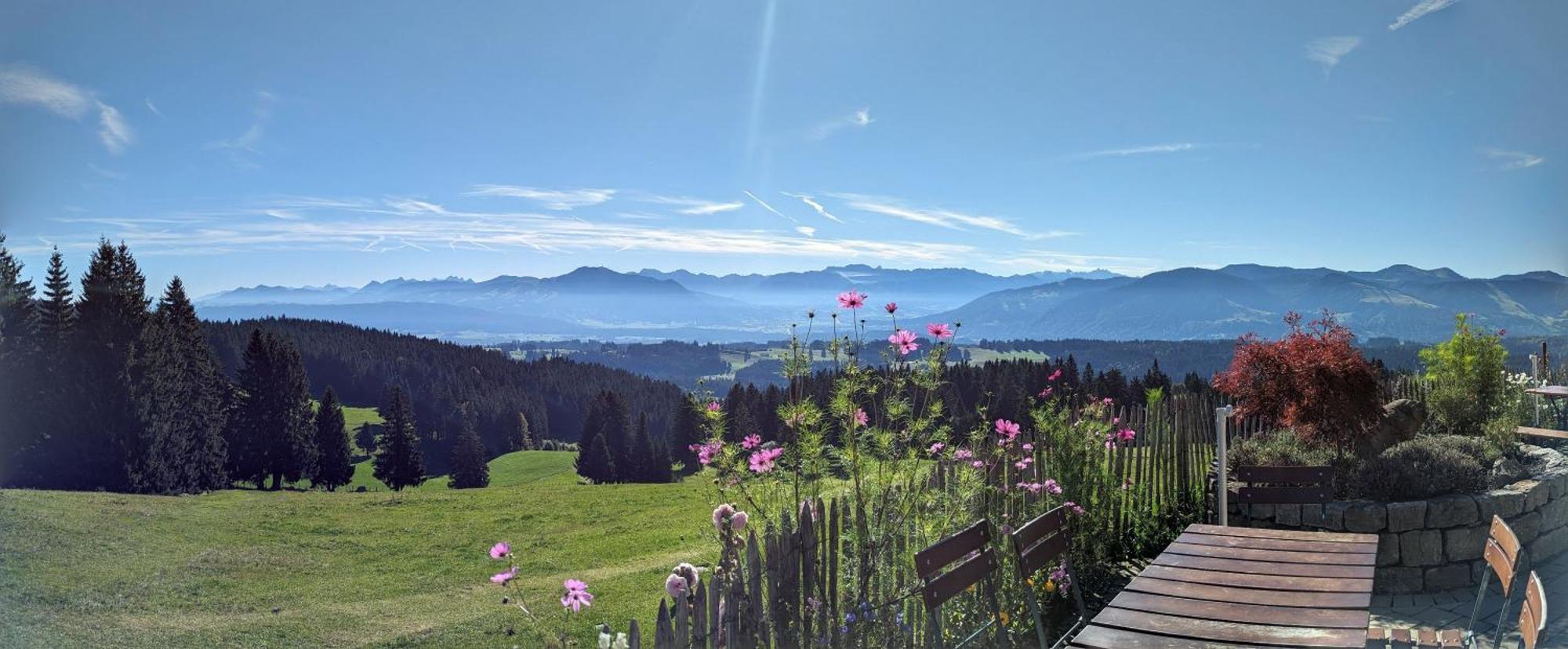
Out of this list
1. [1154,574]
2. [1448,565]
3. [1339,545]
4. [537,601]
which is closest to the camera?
[1154,574]

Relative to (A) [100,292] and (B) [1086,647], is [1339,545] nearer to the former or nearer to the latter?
(B) [1086,647]

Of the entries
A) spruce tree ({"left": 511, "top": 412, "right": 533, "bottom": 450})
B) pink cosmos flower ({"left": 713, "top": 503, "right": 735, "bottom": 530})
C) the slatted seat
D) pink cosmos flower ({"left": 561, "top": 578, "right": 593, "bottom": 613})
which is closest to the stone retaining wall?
the slatted seat

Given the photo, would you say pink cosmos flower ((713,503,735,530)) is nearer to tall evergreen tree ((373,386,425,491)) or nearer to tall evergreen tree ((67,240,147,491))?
tall evergreen tree ((67,240,147,491))

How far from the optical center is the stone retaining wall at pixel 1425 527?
6715 millimetres

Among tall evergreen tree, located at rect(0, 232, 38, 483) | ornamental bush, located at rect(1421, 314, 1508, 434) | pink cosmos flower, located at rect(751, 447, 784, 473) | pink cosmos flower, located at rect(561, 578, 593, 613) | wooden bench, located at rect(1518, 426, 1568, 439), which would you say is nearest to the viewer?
pink cosmos flower, located at rect(561, 578, 593, 613)

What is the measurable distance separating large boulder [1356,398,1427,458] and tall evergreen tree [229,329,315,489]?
63.1 metres

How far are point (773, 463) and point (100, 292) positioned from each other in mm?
50570

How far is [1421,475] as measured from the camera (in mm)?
7027

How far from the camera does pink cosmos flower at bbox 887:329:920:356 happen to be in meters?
4.85

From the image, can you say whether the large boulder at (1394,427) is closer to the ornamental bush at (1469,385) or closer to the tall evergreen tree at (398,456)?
the ornamental bush at (1469,385)

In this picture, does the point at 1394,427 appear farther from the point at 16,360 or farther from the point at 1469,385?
the point at 16,360

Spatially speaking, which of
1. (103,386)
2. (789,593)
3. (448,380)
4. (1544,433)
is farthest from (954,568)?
(448,380)

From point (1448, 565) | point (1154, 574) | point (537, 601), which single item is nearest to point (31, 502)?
point (537, 601)

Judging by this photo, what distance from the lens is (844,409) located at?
486 centimetres
